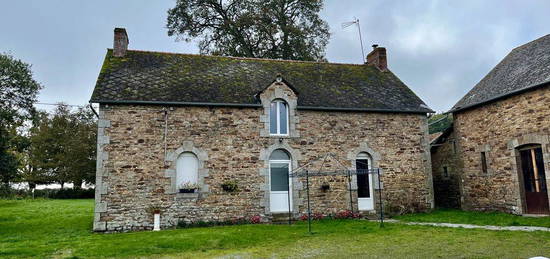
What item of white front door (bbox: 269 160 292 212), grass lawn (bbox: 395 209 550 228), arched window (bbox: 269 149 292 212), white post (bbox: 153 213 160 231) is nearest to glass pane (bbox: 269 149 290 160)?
arched window (bbox: 269 149 292 212)

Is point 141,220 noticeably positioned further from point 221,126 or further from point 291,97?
point 291,97

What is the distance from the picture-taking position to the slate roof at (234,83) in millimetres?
13812

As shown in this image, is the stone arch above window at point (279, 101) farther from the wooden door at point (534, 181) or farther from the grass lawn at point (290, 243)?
the wooden door at point (534, 181)

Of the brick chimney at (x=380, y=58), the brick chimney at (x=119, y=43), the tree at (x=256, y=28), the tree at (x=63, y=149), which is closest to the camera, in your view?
the brick chimney at (x=119, y=43)

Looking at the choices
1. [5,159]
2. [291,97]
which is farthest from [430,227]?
[5,159]

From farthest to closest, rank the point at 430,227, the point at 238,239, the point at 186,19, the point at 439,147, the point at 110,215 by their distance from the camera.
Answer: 1. the point at 186,19
2. the point at 439,147
3. the point at 110,215
4. the point at 430,227
5. the point at 238,239

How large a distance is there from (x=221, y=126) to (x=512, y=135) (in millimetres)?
10030

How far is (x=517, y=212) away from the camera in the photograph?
43.8ft

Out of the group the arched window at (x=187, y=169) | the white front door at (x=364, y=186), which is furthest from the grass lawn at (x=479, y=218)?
the arched window at (x=187, y=169)

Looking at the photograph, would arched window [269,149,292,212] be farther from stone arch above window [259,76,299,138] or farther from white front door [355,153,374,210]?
white front door [355,153,374,210]

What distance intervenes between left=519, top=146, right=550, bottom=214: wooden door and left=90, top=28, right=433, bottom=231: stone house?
130 inches

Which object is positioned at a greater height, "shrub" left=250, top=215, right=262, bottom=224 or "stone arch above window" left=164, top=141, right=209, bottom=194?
"stone arch above window" left=164, top=141, right=209, bottom=194

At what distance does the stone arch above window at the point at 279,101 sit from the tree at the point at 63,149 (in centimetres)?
2789

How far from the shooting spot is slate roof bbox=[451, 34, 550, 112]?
13107mm
